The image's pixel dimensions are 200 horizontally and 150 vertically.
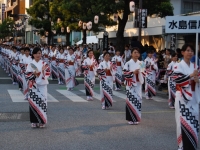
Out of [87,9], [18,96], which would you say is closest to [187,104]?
[18,96]

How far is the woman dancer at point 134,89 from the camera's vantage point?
10203 mm

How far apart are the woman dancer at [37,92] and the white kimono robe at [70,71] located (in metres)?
8.93

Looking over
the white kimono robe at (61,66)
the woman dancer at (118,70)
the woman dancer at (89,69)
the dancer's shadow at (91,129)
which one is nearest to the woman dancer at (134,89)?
the dancer's shadow at (91,129)

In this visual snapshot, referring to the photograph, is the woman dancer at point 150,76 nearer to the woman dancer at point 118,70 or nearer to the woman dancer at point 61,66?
the woman dancer at point 118,70

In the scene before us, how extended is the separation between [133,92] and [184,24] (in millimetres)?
2079

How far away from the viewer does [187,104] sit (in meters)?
6.88

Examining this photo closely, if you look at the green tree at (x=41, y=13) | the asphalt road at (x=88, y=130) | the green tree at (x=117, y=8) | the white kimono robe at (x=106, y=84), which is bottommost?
the asphalt road at (x=88, y=130)

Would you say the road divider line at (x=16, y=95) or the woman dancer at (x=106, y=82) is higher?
the woman dancer at (x=106, y=82)

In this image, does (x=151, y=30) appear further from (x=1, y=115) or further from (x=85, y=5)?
(x=1, y=115)

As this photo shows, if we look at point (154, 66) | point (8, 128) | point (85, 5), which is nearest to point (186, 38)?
point (85, 5)

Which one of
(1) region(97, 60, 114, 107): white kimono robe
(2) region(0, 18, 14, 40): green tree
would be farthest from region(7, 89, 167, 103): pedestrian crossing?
(2) region(0, 18, 14, 40): green tree

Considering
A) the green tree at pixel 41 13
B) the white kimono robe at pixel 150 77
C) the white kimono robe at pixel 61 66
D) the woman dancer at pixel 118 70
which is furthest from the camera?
the green tree at pixel 41 13

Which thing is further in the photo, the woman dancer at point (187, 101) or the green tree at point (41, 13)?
the green tree at point (41, 13)

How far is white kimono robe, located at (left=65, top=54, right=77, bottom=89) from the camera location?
18.7 m
